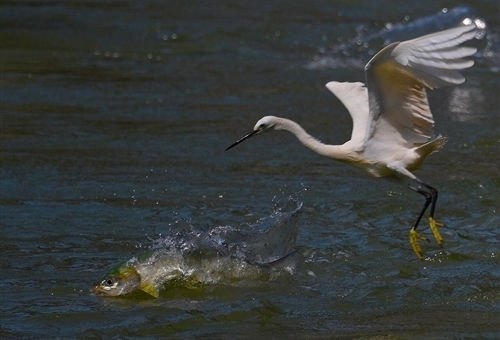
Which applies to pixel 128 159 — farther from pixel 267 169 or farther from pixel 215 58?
pixel 215 58

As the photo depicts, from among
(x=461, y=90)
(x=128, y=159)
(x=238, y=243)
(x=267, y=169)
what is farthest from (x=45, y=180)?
(x=461, y=90)

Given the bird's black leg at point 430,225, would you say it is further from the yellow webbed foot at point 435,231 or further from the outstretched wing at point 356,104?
the outstretched wing at point 356,104

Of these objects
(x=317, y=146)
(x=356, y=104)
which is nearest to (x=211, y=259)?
(x=317, y=146)

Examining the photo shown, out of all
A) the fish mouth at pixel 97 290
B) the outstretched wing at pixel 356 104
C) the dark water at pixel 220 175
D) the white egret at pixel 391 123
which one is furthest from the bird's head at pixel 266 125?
the fish mouth at pixel 97 290

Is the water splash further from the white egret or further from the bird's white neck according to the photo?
the white egret

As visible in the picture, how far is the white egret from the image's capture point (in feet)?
26.0

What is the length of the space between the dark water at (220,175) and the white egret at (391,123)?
0.62 meters

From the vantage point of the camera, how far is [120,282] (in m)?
7.70

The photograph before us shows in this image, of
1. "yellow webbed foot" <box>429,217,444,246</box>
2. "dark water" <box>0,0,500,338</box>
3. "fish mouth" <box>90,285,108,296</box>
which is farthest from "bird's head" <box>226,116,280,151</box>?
"fish mouth" <box>90,285,108,296</box>

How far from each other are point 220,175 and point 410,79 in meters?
3.04

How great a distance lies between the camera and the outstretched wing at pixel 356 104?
28.5 ft

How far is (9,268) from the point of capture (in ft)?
27.3

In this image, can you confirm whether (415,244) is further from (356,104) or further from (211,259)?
(211,259)

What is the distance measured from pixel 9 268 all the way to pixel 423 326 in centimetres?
274
